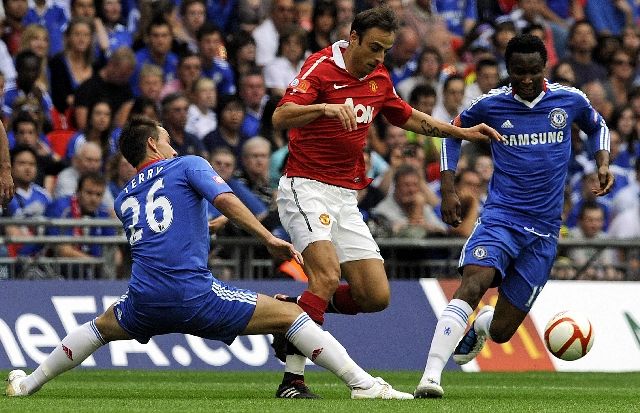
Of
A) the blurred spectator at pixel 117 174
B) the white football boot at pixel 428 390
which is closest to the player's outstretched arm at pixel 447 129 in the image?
the white football boot at pixel 428 390

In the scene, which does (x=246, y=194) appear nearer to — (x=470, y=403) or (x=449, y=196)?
(x=449, y=196)

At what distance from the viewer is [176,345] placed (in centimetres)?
1528

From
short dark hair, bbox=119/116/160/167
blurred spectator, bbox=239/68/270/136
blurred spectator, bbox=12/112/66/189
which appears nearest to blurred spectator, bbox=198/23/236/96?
blurred spectator, bbox=239/68/270/136

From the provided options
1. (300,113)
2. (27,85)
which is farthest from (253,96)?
(300,113)

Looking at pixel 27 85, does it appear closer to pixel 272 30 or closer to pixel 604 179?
pixel 272 30

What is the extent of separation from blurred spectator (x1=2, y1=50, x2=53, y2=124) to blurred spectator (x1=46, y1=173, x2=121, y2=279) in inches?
52.8

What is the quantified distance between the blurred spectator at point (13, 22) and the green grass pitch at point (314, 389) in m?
4.96

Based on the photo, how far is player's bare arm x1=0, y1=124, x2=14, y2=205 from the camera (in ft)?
37.4

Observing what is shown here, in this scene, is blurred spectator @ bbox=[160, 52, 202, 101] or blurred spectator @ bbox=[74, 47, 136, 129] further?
blurred spectator @ bbox=[160, 52, 202, 101]

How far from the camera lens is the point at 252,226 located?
9242 millimetres

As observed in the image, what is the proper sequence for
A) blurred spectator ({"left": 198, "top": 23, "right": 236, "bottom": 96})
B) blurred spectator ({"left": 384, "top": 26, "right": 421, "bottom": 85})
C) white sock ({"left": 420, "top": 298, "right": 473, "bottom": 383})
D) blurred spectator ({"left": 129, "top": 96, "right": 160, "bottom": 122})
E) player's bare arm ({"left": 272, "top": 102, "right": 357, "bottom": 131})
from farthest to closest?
blurred spectator ({"left": 384, "top": 26, "right": 421, "bottom": 85}) < blurred spectator ({"left": 198, "top": 23, "right": 236, "bottom": 96}) < blurred spectator ({"left": 129, "top": 96, "right": 160, "bottom": 122}) < white sock ({"left": 420, "top": 298, "right": 473, "bottom": 383}) < player's bare arm ({"left": 272, "top": 102, "right": 357, "bottom": 131})

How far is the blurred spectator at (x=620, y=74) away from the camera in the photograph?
72.7 feet

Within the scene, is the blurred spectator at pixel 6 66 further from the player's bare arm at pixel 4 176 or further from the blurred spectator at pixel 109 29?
the player's bare arm at pixel 4 176

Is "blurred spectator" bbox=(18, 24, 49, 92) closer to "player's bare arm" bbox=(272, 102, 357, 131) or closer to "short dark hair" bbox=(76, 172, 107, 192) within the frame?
"short dark hair" bbox=(76, 172, 107, 192)
